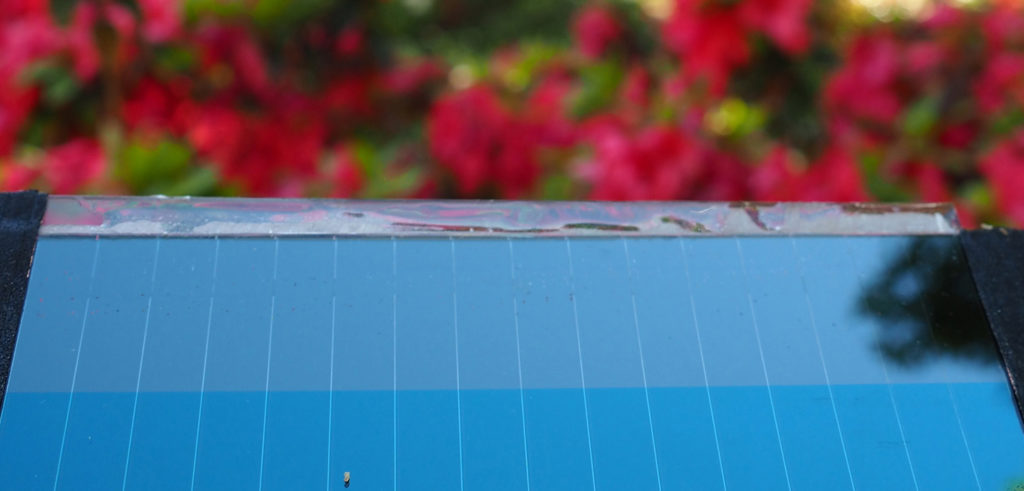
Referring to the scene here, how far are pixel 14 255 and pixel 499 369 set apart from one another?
0.55 metres

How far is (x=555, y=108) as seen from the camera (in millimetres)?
2574

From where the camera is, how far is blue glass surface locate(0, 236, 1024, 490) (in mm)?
909

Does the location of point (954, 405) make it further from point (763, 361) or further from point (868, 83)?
point (868, 83)

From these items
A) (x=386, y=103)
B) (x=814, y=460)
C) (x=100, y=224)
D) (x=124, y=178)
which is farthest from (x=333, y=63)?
(x=814, y=460)

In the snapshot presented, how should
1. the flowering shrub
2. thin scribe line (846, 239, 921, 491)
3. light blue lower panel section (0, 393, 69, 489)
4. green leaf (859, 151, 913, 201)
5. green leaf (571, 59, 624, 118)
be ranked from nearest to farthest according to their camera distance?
light blue lower panel section (0, 393, 69, 489)
thin scribe line (846, 239, 921, 491)
the flowering shrub
green leaf (859, 151, 913, 201)
green leaf (571, 59, 624, 118)

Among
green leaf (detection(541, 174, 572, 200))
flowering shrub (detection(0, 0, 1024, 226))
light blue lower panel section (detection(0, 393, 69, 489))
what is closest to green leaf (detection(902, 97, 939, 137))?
flowering shrub (detection(0, 0, 1024, 226))

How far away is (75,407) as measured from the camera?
91cm

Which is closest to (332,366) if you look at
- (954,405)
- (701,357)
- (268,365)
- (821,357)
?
(268,365)

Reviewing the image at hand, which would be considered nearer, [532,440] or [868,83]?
[532,440]

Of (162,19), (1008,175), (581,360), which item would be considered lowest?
(581,360)

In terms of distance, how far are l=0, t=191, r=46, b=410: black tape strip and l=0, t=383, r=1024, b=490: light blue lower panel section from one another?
58mm

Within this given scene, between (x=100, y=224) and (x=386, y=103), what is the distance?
187 centimetres

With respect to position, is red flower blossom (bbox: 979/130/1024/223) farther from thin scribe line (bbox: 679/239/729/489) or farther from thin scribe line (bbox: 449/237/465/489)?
thin scribe line (bbox: 449/237/465/489)

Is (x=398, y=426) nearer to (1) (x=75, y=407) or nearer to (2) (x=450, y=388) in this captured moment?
(2) (x=450, y=388)
